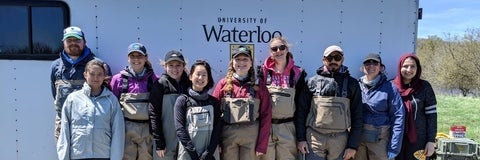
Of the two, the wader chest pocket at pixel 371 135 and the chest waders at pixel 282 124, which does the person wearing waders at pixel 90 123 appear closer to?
the chest waders at pixel 282 124

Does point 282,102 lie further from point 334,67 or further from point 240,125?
point 334,67

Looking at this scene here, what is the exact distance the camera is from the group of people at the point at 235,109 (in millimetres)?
3002

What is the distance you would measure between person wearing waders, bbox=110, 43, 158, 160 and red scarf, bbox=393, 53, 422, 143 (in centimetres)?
208

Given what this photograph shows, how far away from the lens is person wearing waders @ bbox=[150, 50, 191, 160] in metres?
3.16

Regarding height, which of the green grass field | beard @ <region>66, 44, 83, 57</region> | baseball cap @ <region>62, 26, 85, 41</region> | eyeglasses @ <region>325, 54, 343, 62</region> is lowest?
the green grass field

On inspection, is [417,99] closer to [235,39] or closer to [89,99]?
[235,39]

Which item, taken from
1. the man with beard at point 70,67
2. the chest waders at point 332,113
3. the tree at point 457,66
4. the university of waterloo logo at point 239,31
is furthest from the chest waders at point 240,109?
the tree at point 457,66

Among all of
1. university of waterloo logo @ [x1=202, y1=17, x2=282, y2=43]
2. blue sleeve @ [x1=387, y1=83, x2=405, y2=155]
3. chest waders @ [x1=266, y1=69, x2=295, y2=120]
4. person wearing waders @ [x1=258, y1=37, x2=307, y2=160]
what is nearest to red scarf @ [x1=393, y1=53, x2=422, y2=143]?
blue sleeve @ [x1=387, y1=83, x2=405, y2=155]

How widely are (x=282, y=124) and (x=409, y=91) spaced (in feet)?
3.78

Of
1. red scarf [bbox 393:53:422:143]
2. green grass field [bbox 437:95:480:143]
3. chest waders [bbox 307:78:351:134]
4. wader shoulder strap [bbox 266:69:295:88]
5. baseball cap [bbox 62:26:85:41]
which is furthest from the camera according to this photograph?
Result: green grass field [bbox 437:95:480:143]

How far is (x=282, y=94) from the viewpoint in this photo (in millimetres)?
3365

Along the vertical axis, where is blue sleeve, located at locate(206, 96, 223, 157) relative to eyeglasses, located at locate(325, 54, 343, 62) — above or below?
below

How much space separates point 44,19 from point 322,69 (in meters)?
2.33

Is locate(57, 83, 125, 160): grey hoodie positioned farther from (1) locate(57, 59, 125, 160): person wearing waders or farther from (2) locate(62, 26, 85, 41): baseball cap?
(2) locate(62, 26, 85, 41): baseball cap
